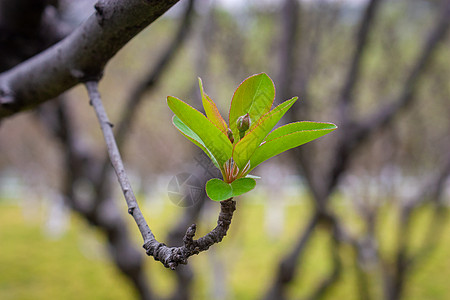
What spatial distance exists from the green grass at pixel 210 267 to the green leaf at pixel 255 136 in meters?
2.93

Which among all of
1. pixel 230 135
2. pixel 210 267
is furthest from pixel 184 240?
pixel 210 267

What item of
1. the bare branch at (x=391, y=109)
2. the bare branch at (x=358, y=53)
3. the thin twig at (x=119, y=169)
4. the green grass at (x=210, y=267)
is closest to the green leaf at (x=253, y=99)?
the thin twig at (x=119, y=169)

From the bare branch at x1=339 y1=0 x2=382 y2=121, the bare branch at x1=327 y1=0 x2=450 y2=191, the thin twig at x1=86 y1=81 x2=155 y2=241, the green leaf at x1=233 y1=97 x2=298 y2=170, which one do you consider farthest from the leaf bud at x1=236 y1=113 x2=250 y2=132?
the bare branch at x1=327 y1=0 x2=450 y2=191

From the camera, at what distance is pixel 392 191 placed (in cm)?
298

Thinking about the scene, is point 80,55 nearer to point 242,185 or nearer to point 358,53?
point 242,185

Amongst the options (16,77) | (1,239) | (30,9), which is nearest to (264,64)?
(30,9)

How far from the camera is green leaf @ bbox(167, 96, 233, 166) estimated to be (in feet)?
1.06

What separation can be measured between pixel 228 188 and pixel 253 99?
10cm

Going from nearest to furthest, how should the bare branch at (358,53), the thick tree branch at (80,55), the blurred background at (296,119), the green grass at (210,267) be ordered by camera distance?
the thick tree branch at (80,55), the bare branch at (358,53), the blurred background at (296,119), the green grass at (210,267)

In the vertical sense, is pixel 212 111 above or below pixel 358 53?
below

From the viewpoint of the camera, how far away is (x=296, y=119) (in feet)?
5.47

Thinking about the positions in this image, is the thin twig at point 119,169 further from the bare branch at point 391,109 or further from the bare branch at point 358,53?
the bare branch at point 391,109

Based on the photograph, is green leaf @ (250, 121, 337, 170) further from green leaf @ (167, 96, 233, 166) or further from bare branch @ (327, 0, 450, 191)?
bare branch @ (327, 0, 450, 191)

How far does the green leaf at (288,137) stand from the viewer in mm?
320
